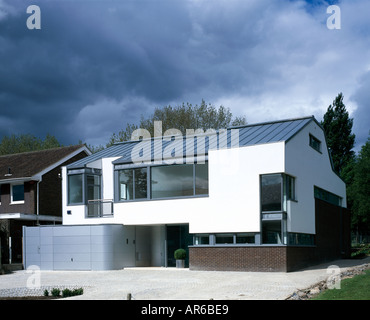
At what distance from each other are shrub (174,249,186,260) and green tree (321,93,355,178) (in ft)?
114

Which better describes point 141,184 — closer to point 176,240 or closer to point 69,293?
point 176,240

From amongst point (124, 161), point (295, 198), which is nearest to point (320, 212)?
point (295, 198)

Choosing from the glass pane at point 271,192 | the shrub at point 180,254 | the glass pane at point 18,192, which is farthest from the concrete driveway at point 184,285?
the glass pane at point 18,192

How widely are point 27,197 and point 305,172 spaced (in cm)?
1805

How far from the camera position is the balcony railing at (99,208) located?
27.8 metres

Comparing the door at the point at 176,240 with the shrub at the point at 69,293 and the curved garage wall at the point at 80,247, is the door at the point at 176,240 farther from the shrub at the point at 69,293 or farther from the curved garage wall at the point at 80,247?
the shrub at the point at 69,293

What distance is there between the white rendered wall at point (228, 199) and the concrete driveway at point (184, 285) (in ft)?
8.14

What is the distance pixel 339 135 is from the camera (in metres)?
56.5

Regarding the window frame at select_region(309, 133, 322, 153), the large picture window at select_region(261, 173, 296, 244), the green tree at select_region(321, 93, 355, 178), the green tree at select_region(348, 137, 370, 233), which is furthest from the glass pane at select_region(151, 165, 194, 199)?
the green tree at select_region(321, 93, 355, 178)

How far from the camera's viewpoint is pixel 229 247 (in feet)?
74.7

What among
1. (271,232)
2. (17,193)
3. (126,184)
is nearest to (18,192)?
(17,193)
